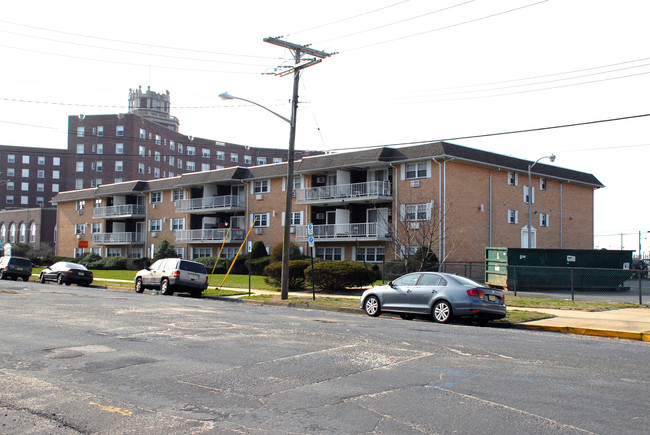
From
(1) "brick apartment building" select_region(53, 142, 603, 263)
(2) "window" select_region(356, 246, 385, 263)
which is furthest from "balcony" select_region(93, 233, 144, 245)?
(2) "window" select_region(356, 246, 385, 263)

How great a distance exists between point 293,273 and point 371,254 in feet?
44.5

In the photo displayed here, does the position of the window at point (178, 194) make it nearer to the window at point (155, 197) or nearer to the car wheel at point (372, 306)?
the window at point (155, 197)

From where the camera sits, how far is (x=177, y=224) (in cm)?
5559

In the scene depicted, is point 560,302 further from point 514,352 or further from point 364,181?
point 364,181

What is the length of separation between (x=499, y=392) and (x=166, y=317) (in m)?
10.1

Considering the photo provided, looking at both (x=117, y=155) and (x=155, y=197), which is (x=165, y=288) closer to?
(x=155, y=197)

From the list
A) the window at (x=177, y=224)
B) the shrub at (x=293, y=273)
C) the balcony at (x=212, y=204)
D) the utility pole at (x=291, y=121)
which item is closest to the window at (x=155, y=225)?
the window at (x=177, y=224)

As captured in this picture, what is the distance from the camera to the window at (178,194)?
5543 cm

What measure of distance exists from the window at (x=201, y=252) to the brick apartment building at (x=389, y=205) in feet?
0.32

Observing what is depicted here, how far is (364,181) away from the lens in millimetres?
41719

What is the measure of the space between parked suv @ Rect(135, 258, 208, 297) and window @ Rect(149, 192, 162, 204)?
3236 centimetres

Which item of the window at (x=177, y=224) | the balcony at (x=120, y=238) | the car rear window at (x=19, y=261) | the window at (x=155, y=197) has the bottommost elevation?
the car rear window at (x=19, y=261)

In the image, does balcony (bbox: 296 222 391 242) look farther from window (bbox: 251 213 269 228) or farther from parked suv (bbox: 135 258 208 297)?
parked suv (bbox: 135 258 208 297)

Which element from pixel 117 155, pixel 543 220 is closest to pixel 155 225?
pixel 117 155
